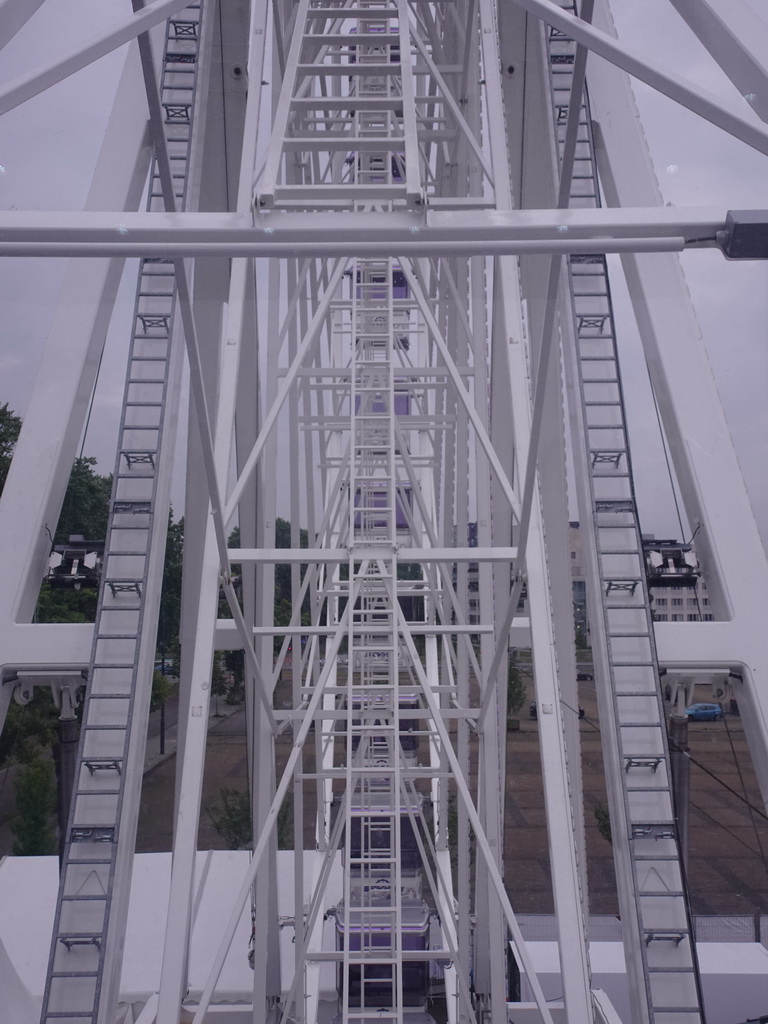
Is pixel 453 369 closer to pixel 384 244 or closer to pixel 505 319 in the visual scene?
pixel 505 319

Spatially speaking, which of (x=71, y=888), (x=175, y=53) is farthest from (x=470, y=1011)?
(x=175, y=53)

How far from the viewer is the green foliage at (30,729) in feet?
46.5

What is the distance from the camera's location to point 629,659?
20.7 ft

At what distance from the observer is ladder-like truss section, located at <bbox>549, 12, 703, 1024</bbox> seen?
5.72 m

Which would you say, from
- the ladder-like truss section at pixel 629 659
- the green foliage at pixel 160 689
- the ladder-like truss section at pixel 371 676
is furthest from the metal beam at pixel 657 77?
the green foliage at pixel 160 689

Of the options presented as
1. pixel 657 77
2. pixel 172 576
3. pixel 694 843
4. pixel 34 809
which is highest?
pixel 172 576

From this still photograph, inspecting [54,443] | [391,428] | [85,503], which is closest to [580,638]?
[391,428]

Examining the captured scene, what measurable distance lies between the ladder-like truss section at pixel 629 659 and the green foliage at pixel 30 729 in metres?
10.6

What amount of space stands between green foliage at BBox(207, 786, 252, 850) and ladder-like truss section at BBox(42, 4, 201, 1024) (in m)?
12.0

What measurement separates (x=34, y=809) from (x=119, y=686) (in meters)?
11.5

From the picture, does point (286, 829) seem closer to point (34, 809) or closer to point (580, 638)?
point (34, 809)

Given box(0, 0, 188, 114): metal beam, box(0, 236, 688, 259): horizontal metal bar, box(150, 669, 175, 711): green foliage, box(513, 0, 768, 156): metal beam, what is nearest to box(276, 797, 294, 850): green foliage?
box(150, 669, 175, 711): green foliage

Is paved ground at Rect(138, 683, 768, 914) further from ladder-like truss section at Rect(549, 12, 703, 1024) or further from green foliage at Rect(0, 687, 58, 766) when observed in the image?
ladder-like truss section at Rect(549, 12, 703, 1024)

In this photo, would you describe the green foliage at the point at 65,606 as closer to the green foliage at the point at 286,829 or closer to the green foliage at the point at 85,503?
the green foliage at the point at 85,503
